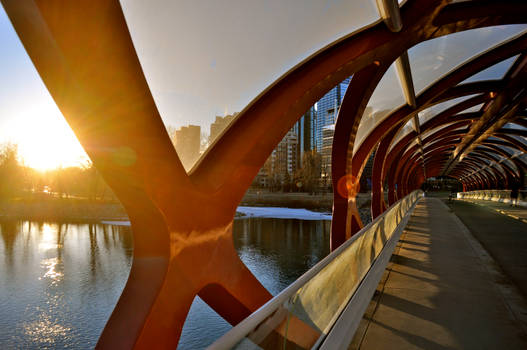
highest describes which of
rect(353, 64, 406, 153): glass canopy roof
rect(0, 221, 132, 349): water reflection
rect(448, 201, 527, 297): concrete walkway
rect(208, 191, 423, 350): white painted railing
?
rect(353, 64, 406, 153): glass canopy roof

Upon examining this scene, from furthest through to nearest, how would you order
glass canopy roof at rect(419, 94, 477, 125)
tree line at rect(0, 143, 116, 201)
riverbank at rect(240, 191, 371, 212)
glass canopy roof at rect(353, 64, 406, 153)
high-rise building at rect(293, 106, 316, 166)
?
high-rise building at rect(293, 106, 316, 166) < riverbank at rect(240, 191, 371, 212) < tree line at rect(0, 143, 116, 201) < glass canopy roof at rect(419, 94, 477, 125) < glass canopy roof at rect(353, 64, 406, 153)

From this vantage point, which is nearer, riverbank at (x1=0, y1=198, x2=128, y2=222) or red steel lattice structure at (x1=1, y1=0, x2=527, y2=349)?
red steel lattice structure at (x1=1, y1=0, x2=527, y2=349)

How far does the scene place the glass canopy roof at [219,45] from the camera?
322cm

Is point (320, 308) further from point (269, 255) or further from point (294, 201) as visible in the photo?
point (294, 201)

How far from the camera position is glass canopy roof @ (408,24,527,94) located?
27.7 feet

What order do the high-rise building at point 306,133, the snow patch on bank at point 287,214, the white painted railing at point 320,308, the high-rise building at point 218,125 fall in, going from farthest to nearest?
the high-rise building at point 306,133
the snow patch on bank at point 287,214
the high-rise building at point 218,125
the white painted railing at point 320,308

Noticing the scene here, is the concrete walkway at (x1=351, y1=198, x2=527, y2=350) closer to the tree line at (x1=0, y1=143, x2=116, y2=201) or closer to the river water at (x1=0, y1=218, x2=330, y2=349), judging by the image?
the river water at (x1=0, y1=218, x2=330, y2=349)

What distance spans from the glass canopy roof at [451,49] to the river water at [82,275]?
30.2ft

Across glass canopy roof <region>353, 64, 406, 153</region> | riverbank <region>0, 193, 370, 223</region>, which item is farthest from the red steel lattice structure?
riverbank <region>0, 193, 370, 223</region>

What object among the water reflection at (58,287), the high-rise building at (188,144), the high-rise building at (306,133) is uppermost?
the high-rise building at (306,133)

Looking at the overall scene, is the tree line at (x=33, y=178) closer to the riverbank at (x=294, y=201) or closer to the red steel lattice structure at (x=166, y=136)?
the riverbank at (x=294, y=201)

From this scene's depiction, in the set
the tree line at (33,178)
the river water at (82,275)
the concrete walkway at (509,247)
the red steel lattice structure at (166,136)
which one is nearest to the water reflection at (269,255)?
the river water at (82,275)

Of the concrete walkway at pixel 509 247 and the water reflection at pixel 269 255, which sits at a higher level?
the concrete walkway at pixel 509 247

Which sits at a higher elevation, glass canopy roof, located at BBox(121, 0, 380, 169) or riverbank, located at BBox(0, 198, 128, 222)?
glass canopy roof, located at BBox(121, 0, 380, 169)
